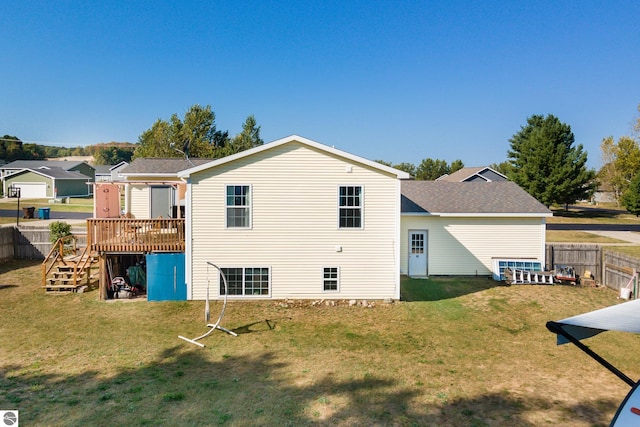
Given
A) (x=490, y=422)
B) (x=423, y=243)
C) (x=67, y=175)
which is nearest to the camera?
(x=490, y=422)

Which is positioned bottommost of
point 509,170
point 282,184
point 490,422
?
point 490,422

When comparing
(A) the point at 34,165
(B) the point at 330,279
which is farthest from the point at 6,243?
(A) the point at 34,165

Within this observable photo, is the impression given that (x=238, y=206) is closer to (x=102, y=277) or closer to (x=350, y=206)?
(x=350, y=206)

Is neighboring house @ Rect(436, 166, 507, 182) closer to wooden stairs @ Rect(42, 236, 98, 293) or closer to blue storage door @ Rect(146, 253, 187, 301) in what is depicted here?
blue storage door @ Rect(146, 253, 187, 301)

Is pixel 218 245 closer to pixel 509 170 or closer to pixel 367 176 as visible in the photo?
pixel 367 176

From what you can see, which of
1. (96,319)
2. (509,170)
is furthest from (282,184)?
(509,170)

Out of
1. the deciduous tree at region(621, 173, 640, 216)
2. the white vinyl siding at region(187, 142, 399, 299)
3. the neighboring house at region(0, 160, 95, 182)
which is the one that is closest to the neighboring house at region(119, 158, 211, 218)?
the white vinyl siding at region(187, 142, 399, 299)

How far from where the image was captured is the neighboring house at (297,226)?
14078mm

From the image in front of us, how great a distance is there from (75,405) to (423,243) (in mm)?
14148

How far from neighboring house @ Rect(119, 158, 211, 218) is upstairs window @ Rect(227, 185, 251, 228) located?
2.30 m

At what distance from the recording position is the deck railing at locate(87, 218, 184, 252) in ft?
46.0

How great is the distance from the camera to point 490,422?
22.4 feet

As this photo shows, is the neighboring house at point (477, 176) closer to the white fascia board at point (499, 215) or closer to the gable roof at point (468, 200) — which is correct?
the gable roof at point (468, 200)

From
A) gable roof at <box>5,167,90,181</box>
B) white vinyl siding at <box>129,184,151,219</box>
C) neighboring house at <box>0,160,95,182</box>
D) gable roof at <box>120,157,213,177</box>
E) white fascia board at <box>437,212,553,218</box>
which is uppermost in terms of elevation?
neighboring house at <box>0,160,95,182</box>
